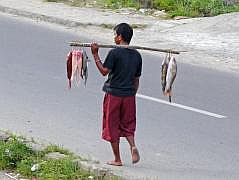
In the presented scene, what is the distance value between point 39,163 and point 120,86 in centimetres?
97

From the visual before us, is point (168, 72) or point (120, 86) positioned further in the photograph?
point (120, 86)

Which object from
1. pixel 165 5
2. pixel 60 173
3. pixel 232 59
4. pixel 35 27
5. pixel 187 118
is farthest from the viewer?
pixel 165 5

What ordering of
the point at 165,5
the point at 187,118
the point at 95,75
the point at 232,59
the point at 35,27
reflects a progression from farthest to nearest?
1. the point at 165,5
2. the point at 35,27
3. the point at 232,59
4. the point at 95,75
5. the point at 187,118

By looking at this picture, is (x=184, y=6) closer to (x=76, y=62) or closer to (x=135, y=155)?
(x=135, y=155)

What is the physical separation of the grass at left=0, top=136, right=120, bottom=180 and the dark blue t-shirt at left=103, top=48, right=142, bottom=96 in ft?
2.42

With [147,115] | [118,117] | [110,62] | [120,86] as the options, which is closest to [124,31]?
[110,62]

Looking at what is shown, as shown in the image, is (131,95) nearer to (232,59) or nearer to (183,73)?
(183,73)

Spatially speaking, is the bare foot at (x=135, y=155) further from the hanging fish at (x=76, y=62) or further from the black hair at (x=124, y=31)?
the black hair at (x=124, y=31)

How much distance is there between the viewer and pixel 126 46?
628cm

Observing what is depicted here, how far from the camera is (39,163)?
637 centimetres

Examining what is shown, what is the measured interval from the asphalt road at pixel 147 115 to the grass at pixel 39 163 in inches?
16.6

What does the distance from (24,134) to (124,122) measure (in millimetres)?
1554

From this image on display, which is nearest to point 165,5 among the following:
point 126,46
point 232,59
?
point 232,59

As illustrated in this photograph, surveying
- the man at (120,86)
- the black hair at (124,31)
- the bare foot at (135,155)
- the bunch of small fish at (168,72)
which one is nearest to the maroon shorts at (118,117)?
the man at (120,86)
